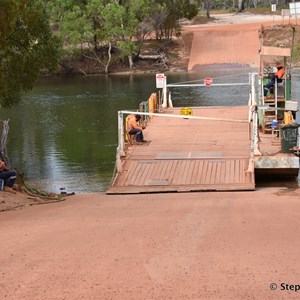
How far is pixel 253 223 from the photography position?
38.3ft

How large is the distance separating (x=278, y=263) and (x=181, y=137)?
1638cm

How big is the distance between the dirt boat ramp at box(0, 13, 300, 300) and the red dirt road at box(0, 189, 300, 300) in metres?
0.01

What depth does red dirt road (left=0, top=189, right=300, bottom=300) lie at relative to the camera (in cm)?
794

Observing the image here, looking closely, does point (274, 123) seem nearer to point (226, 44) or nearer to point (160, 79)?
point (160, 79)

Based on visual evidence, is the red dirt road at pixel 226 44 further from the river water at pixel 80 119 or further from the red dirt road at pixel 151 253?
the red dirt road at pixel 151 253

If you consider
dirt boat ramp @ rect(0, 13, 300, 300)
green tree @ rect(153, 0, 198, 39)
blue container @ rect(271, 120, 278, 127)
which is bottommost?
blue container @ rect(271, 120, 278, 127)

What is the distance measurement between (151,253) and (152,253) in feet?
0.04

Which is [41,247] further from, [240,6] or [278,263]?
[240,6]

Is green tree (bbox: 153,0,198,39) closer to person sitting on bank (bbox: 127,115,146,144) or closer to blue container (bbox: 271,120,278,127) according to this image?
blue container (bbox: 271,120,278,127)

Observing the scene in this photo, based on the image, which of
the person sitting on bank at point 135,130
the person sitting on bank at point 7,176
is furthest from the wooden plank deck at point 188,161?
the person sitting on bank at point 7,176

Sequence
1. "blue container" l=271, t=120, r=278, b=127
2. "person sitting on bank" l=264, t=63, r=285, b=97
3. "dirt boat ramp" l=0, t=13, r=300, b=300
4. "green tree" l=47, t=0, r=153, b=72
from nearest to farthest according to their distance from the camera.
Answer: "dirt boat ramp" l=0, t=13, r=300, b=300 < "blue container" l=271, t=120, r=278, b=127 < "person sitting on bank" l=264, t=63, r=285, b=97 < "green tree" l=47, t=0, r=153, b=72

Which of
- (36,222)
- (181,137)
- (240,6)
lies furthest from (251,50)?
(36,222)

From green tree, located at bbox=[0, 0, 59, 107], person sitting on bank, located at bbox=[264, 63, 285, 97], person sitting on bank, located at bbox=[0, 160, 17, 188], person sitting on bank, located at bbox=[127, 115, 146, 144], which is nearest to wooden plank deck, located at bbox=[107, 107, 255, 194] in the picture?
person sitting on bank, located at bbox=[127, 115, 146, 144]

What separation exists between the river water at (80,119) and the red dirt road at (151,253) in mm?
9536
